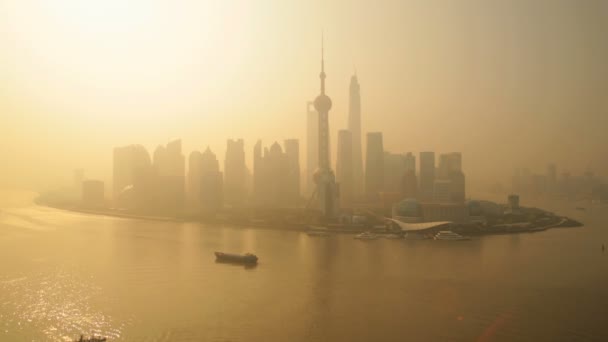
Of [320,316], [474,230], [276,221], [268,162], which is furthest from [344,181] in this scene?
[320,316]

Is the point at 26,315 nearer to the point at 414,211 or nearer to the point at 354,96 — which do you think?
the point at 414,211

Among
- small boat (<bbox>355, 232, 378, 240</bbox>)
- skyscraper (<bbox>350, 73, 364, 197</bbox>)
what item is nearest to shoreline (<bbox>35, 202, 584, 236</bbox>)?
small boat (<bbox>355, 232, 378, 240</bbox>)

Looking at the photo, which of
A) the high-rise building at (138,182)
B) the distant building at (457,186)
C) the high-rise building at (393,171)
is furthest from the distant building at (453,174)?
the high-rise building at (138,182)

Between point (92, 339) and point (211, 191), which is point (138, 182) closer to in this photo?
point (211, 191)

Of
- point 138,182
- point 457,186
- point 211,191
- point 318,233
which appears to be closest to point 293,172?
point 211,191

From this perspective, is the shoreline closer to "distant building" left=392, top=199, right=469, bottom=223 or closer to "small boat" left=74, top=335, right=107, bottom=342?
"distant building" left=392, top=199, right=469, bottom=223
